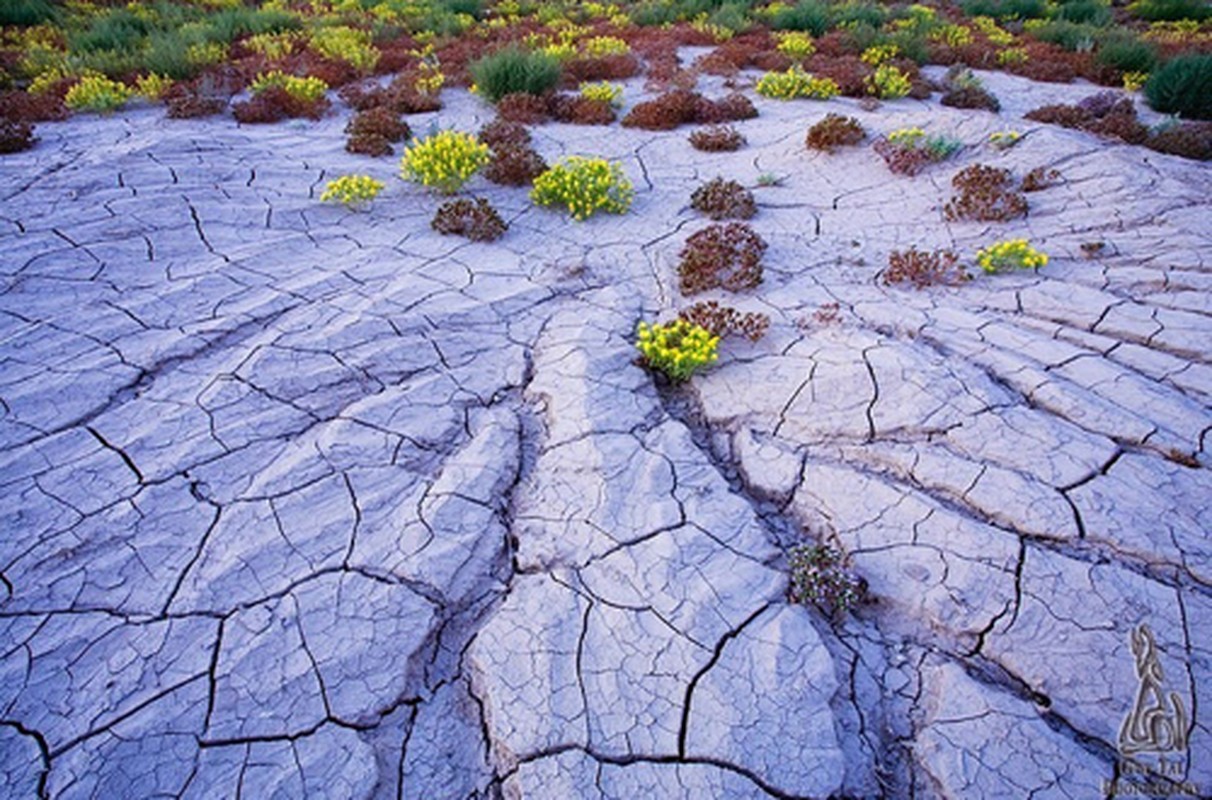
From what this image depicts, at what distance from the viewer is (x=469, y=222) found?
21.4ft

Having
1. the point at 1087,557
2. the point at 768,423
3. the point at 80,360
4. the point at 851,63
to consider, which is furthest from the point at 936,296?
the point at 851,63

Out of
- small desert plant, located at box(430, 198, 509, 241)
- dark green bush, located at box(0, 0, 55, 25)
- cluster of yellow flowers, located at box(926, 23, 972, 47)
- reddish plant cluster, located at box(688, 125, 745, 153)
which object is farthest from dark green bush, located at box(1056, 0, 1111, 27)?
dark green bush, located at box(0, 0, 55, 25)

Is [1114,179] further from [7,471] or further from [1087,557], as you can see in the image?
[7,471]

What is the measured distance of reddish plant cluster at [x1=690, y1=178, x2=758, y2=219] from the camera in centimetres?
700

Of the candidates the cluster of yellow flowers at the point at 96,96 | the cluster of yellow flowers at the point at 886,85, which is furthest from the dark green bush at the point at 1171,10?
the cluster of yellow flowers at the point at 96,96

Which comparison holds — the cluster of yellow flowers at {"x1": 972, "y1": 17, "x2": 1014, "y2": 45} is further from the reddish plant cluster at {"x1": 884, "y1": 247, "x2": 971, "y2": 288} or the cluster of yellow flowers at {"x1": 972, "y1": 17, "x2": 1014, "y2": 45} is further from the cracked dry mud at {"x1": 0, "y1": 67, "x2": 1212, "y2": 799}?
the reddish plant cluster at {"x1": 884, "y1": 247, "x2": 971, "y2": 288}

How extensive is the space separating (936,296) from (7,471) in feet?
22.1

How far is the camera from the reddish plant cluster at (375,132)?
8.12 meters

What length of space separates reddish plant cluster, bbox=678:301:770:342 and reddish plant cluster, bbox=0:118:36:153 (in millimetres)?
8549

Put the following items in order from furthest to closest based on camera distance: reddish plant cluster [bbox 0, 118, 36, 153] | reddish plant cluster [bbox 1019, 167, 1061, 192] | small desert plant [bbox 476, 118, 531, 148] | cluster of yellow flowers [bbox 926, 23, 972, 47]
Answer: cluster of yellow flowers [bbox 926, 23, 972, 47] → small desert plant [bbox 476, 118, 531, 148] → reddish plant cluster [bbox 0, 118, 36, 153] → reddish plant cluster [bbox 1019, 167, 1061, 192]

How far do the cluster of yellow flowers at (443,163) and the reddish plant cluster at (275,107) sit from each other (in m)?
3.53

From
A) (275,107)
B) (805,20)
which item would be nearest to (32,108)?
(275,107)

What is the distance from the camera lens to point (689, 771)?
99.1 inches

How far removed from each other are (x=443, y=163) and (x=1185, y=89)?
468 inches
